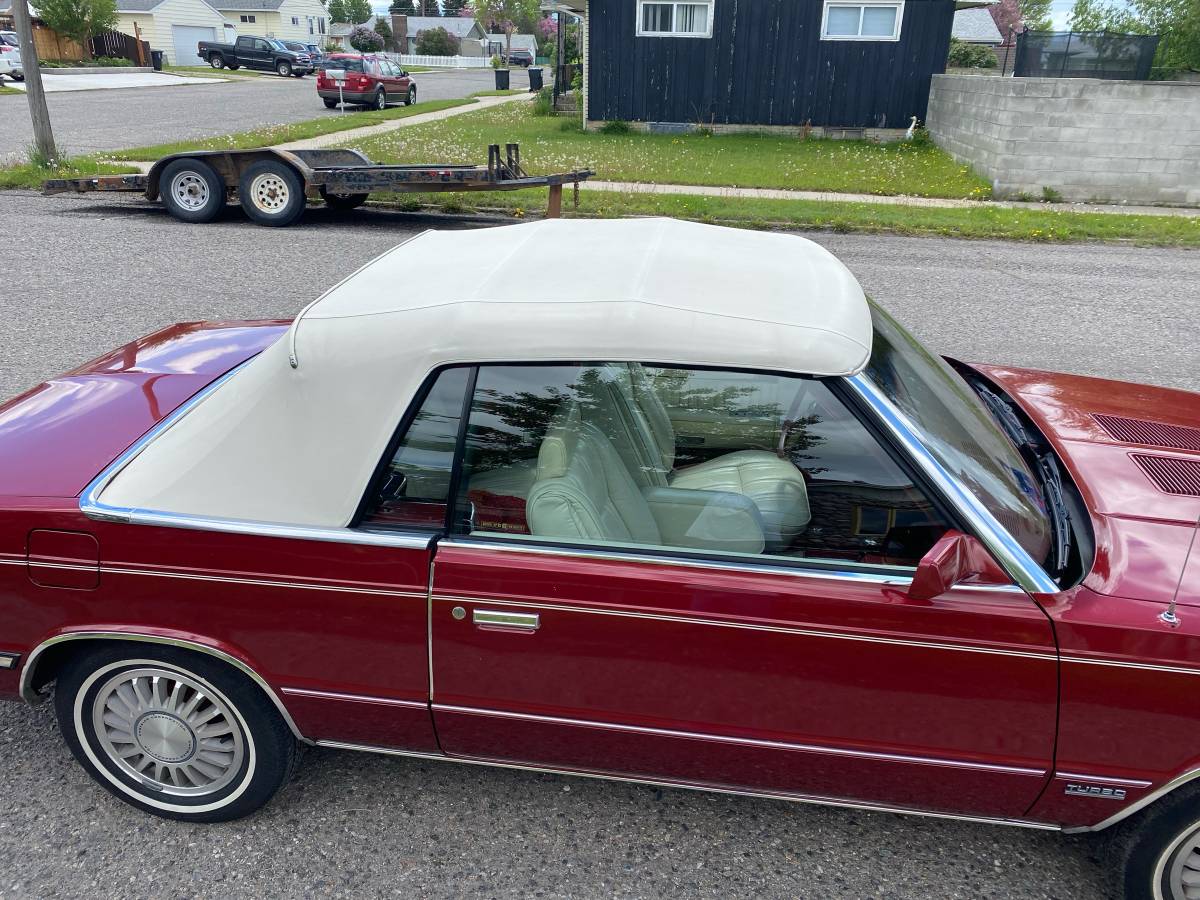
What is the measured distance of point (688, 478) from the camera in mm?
2658

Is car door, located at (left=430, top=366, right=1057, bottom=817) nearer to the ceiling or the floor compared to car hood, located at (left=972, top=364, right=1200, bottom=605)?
nearer to the floor

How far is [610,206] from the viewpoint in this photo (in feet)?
40.6

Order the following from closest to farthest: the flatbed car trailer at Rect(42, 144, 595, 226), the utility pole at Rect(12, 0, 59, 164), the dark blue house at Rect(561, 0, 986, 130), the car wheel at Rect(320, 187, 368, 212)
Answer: the flatbed car trailer at Rect(42, 144, 595, 226), the car wheel at Rect(320, 187, 368, 212), the utility pole at Rect(12, 0, 59, 164), the dark blue house at Rect(561, 0, 986, 130)

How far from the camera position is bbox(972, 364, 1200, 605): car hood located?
225 cm

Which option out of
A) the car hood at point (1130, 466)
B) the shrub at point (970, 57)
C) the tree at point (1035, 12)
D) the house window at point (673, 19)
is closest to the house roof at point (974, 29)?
the shrub at point (970, 57)

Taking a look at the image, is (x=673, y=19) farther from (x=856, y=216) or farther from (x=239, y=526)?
(x=239, y=526)

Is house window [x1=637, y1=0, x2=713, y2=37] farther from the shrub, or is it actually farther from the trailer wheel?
the shrub

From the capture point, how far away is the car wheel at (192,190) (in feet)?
37.5

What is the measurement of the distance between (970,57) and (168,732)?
50.3 m

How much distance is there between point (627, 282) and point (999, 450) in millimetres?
1168

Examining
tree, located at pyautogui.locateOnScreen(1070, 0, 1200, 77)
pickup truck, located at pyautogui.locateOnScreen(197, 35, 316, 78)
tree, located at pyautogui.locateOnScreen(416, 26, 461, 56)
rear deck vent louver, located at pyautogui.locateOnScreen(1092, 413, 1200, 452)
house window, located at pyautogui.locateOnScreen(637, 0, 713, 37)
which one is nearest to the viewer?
rear deck vent louver, located at pyautogui.locateOnScreen(1092, 413, 1200, 452)

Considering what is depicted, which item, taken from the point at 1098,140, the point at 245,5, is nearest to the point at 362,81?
the point at 1098,140

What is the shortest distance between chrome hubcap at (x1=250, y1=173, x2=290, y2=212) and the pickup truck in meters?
43.4

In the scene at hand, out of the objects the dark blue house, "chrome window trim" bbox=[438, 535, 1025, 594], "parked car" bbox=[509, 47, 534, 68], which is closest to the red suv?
the dark blue house
